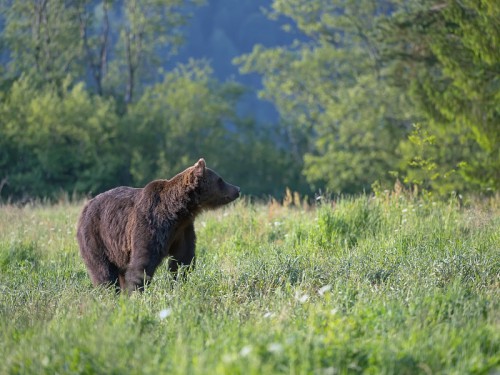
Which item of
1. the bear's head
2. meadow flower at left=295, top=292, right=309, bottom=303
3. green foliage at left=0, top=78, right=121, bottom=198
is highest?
the bear's head

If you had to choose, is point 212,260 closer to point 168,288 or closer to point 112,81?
point 168,288

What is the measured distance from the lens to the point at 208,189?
29.7 ft

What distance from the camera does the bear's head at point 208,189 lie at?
8953 mm

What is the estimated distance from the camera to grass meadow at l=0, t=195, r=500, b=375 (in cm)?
490

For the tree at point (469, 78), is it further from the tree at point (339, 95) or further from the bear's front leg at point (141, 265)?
the tree at point (339, 95)

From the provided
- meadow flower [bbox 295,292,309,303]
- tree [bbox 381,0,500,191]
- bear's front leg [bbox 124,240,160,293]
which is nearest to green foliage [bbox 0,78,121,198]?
tree [bbox 381,0,500,191]

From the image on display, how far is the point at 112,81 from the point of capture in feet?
190

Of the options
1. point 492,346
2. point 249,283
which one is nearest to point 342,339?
point 492,346

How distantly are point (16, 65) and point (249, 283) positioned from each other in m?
45.3

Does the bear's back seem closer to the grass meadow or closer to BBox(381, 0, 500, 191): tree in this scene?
the grass meadow

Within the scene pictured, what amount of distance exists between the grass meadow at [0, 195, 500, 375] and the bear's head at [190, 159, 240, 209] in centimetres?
69

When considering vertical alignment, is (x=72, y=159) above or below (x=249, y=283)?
below

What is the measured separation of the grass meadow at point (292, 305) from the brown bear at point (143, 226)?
31cm

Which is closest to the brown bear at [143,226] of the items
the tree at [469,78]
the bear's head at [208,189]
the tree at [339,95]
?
the bear's head at [208,189]
